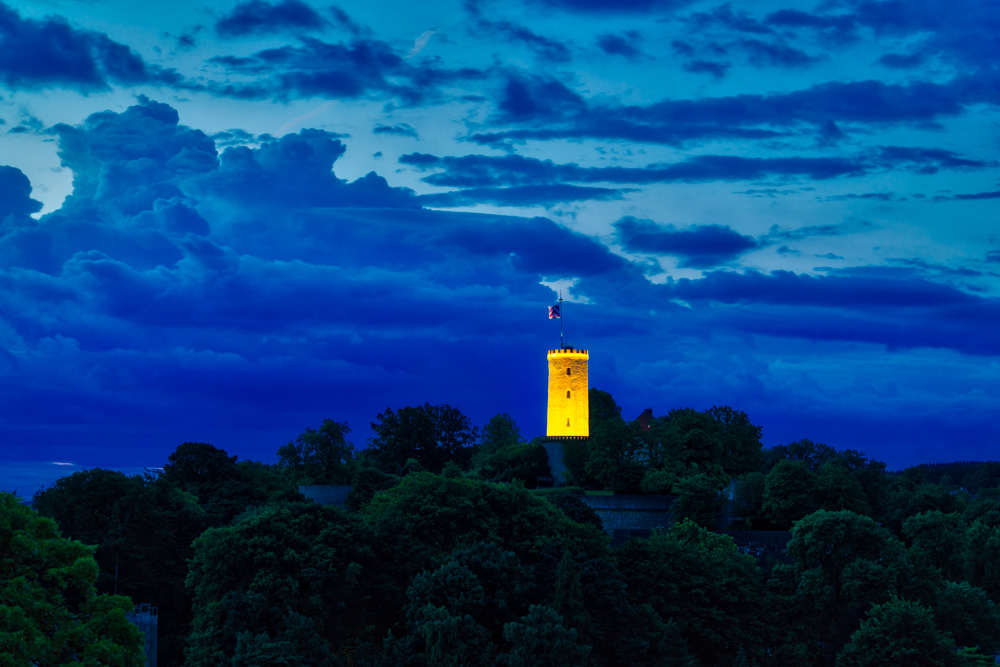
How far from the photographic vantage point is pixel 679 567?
59438 mm

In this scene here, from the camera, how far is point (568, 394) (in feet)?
351

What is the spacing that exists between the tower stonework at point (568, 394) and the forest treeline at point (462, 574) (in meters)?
18.7

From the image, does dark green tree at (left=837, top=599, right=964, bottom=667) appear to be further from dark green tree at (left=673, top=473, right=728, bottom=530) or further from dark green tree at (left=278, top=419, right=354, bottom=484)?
dark green tree at (left=278, top=419, right=354, bottom=484)

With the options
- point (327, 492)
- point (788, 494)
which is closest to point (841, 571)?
point (788, 494)

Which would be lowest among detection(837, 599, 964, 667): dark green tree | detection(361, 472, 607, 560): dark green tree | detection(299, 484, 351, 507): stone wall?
detection(837, 599, 964, 667): dark green tree

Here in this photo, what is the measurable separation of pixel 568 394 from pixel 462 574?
58.7 meters

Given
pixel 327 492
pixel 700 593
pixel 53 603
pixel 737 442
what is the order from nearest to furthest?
pixel 53 603 → pixel 700 593 → pixel 327 492 → pixel 737 442

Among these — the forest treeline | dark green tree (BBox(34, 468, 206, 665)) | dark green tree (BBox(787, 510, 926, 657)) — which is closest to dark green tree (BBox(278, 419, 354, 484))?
the forest treeline

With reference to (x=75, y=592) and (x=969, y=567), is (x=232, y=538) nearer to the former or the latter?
(x=75, y=592)

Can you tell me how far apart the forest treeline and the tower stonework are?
1867 cm

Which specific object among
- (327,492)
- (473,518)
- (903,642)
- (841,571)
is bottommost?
(903,642)

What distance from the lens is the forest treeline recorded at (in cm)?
4181

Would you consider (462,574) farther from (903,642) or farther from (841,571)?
(841,571)

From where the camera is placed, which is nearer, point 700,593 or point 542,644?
point 542,644
